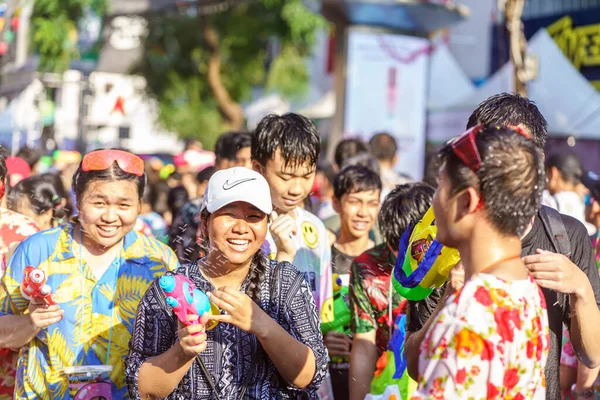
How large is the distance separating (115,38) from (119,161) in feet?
120

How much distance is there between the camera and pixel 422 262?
286 centimetres

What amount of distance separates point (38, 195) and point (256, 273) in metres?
2.70

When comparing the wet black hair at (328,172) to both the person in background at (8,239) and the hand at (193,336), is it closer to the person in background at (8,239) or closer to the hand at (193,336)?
the person in background at (8,239)

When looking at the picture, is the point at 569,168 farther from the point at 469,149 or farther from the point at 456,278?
the point at 469,149

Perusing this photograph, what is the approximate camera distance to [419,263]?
2871mm

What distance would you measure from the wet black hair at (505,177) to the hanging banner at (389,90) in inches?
500

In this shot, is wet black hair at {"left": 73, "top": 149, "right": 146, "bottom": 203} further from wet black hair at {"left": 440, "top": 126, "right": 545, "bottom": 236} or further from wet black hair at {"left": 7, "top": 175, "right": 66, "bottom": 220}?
wet black hair at {"left": 440, "top": 126, "right": 545, "bottom": 236}

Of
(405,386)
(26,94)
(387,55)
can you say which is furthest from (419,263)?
(26,94)

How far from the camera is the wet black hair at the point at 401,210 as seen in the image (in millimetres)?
4102

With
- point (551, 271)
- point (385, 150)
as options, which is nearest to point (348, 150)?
point (385, 150)

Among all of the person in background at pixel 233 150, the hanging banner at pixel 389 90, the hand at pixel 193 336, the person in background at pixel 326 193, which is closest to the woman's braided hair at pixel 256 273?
the hand at pixel 193 336

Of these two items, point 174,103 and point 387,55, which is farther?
point 174,103

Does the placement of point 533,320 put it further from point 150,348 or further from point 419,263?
point 150,348

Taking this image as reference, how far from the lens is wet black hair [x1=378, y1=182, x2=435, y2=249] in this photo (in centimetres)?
410
